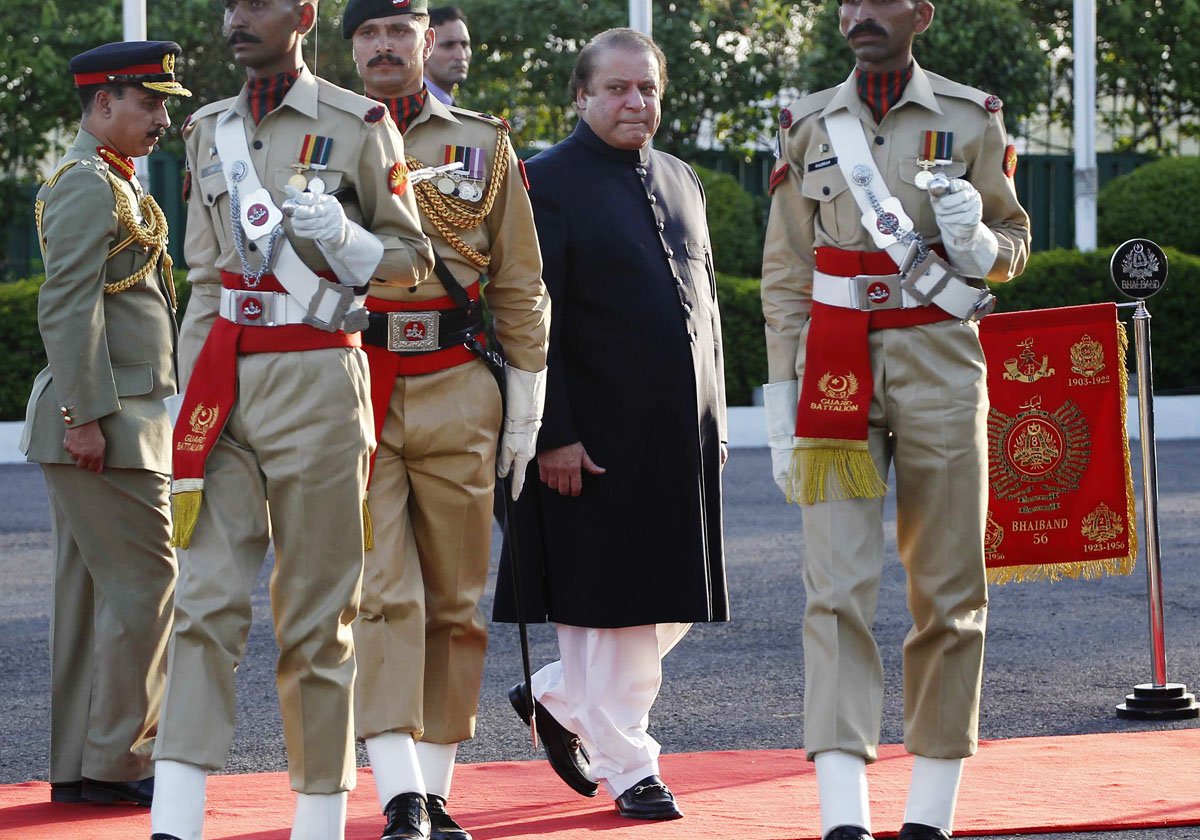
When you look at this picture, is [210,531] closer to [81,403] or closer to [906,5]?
[81,403]

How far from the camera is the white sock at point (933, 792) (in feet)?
15.2

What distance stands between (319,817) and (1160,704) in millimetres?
3222

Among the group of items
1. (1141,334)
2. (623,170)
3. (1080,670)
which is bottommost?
(1080,670)

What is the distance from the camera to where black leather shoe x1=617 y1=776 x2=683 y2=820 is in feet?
16.7

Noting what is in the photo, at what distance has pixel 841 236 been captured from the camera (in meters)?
4.71

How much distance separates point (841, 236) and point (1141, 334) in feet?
7.15

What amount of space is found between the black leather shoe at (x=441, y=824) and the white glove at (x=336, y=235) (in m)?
1.38

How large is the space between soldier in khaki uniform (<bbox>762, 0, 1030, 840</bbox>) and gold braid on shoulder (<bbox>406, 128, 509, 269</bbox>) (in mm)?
794

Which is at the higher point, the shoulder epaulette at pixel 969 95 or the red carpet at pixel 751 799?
the shoulder epaulette at pixel 969 95

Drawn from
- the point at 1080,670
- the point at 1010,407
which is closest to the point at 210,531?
the point at 1010,407

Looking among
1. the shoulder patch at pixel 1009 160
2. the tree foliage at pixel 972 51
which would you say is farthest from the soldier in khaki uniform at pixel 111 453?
the tree foliage at pixel 972 51

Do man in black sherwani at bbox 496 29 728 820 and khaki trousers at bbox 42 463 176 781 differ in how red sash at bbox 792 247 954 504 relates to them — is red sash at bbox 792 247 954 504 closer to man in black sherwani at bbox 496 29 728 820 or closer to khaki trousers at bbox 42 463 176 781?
man in black sherwani at bbox 496 29 728 820

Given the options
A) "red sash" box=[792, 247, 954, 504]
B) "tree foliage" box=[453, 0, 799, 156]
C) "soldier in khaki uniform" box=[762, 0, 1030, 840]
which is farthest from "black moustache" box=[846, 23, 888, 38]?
"tree foliage" box=[453, 0, 799, 156]

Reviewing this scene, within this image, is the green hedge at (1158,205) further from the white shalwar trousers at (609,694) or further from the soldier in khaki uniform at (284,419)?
the soldier in khaki uniform at (284,419)
